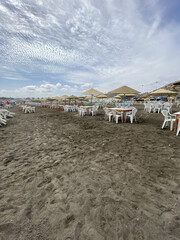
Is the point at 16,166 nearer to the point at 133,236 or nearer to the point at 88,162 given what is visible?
the point at 88,162

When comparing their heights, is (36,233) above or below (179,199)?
below

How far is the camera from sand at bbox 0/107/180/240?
4.15 feet

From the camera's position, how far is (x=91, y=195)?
5.67 feet

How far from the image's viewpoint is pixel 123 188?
183cm

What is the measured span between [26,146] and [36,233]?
286 cm

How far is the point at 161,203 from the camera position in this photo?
5.11 ft

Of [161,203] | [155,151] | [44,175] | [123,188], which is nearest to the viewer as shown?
Answer: [161,203]

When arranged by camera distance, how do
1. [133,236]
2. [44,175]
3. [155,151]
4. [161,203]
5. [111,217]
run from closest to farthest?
[133,236] → [111,217] → [161,203] → [44,175] → [155,151]

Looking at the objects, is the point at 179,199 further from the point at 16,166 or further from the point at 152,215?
the point at 16,166

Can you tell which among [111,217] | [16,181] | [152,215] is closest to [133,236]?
[111,217]

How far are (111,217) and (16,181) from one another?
1.76 meters

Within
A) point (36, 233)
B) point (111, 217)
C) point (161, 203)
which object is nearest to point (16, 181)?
point (36, 233)

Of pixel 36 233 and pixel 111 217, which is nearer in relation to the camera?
pixel 36 233

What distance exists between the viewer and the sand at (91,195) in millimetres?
1265
